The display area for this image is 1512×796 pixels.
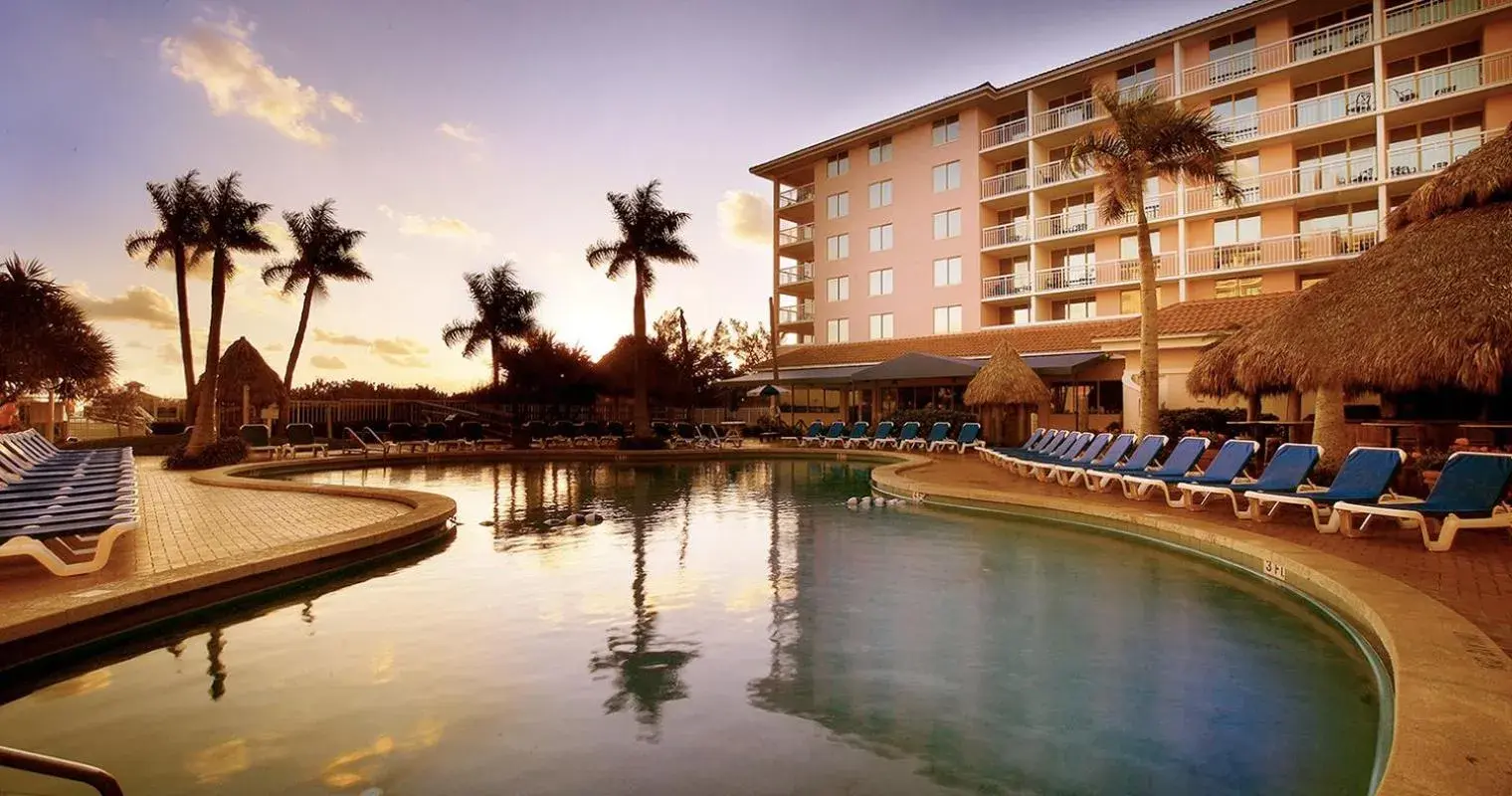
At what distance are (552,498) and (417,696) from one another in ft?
29.7

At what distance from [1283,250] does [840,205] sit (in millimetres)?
19144

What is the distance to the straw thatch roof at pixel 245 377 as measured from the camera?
25.9 metres

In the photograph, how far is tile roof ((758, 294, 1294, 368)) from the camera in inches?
837

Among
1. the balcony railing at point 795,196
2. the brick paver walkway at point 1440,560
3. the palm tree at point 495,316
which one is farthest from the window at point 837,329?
the brick paver walkway at point 1440,560

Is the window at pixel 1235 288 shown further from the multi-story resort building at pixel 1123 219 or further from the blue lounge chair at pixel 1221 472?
the blue lounge chair at pixel 1221 472

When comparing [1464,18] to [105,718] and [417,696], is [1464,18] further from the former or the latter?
[105,718]

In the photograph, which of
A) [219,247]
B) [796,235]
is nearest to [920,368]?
[796,235]

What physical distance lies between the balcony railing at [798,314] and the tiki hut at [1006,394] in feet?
58.9

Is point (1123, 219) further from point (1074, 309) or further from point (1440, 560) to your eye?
A: point (1440, 560)

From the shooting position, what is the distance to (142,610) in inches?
217

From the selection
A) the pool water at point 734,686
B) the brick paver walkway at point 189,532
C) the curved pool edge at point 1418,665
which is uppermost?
the brick paver walkway at point 189,532

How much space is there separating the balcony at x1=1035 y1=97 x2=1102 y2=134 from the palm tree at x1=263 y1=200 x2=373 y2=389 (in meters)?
27.7

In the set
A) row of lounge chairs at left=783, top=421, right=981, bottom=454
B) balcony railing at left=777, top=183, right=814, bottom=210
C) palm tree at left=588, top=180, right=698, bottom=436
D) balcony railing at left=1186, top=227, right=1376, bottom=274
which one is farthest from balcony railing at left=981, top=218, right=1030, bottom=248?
palm tree at left=588, top=180, right=698, bottom=436

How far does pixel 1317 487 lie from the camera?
385 inches
